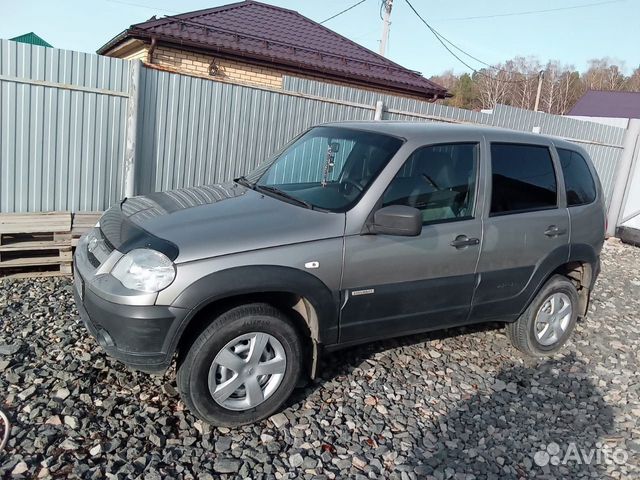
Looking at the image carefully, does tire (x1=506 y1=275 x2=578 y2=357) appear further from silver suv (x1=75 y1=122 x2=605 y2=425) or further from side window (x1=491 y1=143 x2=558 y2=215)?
side window (x1=491 y1=143 x2=558 y2=215)

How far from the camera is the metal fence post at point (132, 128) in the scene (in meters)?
6.17

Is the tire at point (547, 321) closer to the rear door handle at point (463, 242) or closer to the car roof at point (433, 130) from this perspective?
the rear door handle at point (463, 242)

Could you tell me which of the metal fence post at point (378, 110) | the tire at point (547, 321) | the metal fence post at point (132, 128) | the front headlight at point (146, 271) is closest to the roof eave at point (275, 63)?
the metal fence post at point (378, 110)

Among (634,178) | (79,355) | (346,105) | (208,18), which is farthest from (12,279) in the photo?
(634,178)

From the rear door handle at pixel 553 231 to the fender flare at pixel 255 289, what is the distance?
2.07 metres

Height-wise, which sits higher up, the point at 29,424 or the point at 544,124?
the point at 544,124

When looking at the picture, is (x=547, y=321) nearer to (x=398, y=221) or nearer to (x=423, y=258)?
(x=423, y=258)

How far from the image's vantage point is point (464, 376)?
14.1 ft

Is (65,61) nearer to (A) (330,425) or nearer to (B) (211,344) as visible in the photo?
(B) (211,344)

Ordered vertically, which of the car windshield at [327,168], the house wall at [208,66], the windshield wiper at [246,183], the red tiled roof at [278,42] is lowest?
the windshield wiper at [246,183]

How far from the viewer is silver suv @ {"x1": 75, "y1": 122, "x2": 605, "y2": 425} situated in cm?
302

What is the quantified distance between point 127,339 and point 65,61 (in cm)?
425

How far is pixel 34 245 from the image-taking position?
17.5 ft

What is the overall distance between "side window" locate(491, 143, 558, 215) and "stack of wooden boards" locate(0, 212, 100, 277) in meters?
4.12
